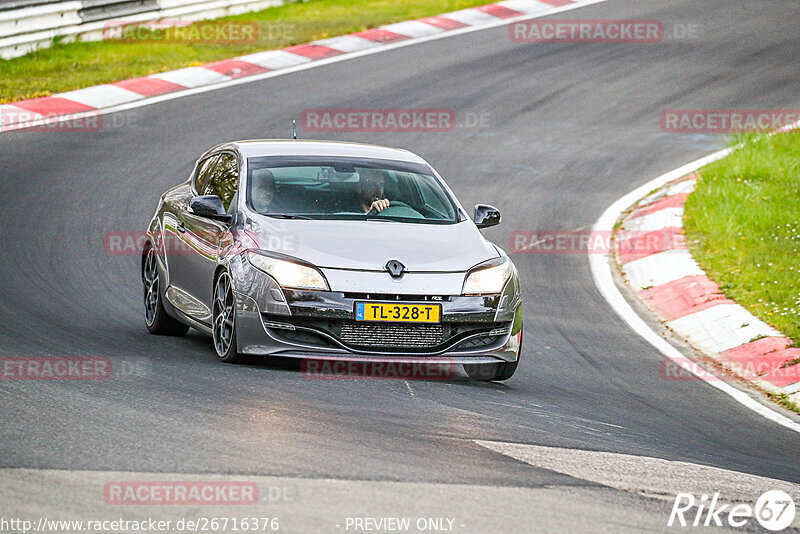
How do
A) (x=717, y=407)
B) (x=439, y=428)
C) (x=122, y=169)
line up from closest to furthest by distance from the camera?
(x=439, y=428), (x=717, y=407), (x=122, y=169)

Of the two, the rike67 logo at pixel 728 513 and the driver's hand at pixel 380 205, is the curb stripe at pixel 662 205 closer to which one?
the driver's hand at pixel 380 205

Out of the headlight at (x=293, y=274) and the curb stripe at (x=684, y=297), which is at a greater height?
the headlight at (x=293, y=274)

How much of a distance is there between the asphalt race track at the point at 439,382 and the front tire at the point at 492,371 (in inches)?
4.5

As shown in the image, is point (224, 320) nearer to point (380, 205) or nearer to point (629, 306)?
point (380, 205)

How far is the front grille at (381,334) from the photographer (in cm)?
845

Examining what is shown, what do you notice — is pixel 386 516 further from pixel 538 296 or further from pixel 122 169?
pixel 122 169

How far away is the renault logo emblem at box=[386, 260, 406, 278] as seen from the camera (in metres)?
8.47

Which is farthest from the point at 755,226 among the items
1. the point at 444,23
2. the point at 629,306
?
the point at 444,23

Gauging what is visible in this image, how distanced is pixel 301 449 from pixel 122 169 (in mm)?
10167

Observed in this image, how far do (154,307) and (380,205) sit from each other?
215cm

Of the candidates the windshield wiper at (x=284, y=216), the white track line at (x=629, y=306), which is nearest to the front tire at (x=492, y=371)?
the windshield wiper at (x=284, y=216)

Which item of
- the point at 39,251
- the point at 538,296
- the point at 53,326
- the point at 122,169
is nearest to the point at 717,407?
the point at 538,296

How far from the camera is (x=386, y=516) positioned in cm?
551

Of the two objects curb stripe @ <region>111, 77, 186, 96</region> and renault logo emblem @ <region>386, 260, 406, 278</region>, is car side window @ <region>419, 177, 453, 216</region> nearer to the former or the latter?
renault logo emblem @ <region>386, 260, 406, 278</region>
